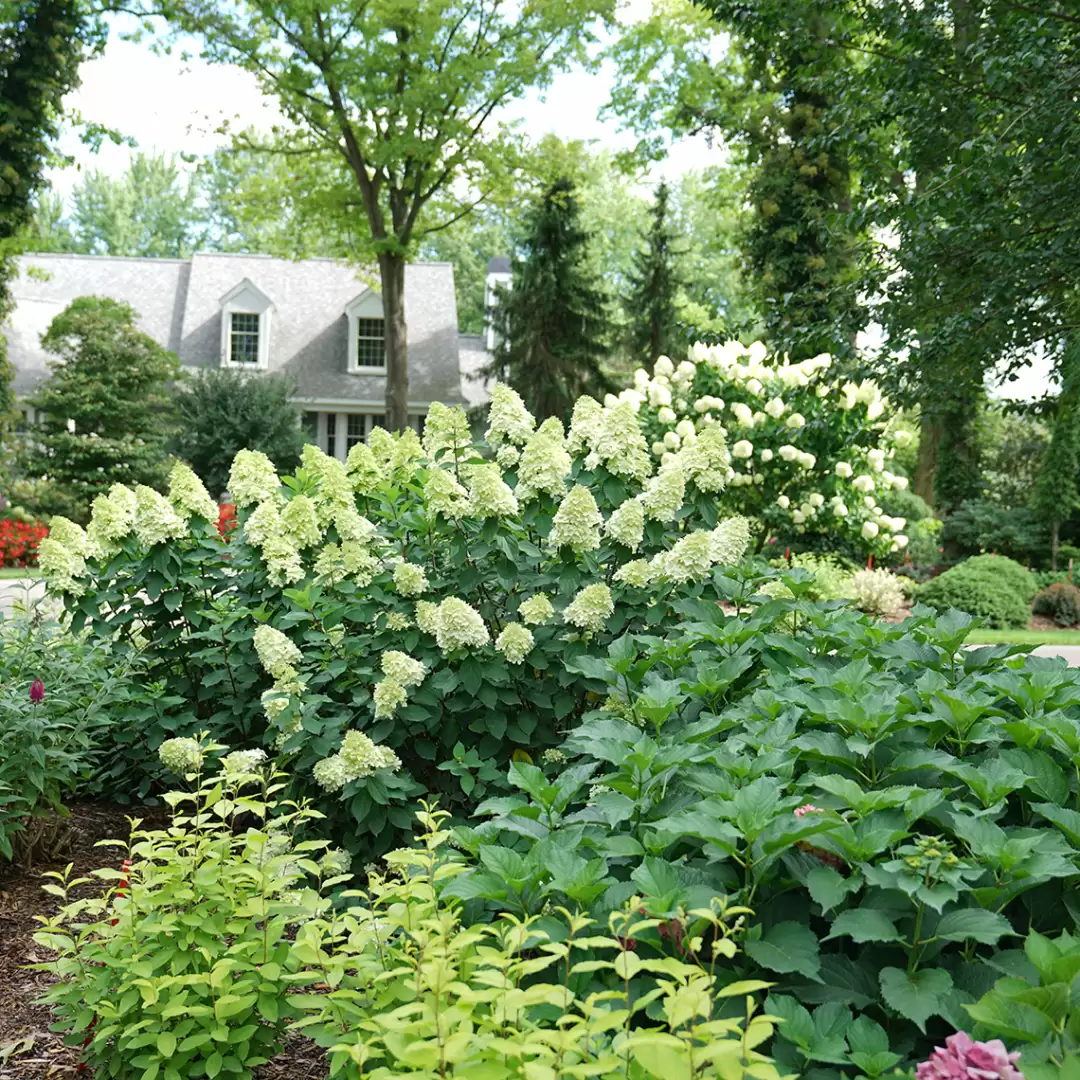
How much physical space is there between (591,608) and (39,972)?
2.22 m

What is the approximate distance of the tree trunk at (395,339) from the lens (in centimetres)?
2061

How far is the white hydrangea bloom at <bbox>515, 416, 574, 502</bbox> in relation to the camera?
4.26m

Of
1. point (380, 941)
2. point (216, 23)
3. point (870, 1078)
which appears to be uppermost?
point (216, 23)

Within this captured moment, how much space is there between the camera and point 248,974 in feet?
8.36

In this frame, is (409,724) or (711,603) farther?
(409,724)

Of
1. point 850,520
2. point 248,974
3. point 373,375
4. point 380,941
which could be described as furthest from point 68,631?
point 373,375

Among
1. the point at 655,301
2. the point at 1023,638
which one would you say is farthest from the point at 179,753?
the point at 655,301

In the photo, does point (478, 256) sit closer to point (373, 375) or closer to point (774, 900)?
point (373, 375)

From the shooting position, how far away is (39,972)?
335cm

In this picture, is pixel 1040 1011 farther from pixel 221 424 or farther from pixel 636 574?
pixel 221 424

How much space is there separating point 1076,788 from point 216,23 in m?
22.3

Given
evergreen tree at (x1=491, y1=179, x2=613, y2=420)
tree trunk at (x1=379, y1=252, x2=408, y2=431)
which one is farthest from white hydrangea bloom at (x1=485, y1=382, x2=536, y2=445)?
evergreen tree at (x1=491, y1=179, x2=613, y2=420)

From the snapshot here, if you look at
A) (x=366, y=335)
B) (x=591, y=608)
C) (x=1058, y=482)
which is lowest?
(x=591, y=608)

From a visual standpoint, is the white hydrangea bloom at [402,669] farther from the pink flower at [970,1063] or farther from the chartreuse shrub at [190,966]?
the pink flower at [970,1063]
